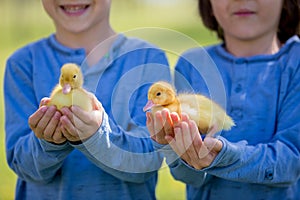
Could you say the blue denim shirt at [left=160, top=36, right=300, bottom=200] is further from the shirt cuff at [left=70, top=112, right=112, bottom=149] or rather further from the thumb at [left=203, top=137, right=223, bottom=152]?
the shirt cuff at [left=70, top=112, right=112, bottom=149]

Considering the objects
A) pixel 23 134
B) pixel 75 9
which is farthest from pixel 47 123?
pixel 75 9

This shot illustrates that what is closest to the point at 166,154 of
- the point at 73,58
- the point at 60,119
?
the point at 60,119

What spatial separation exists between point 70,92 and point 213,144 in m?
0.46

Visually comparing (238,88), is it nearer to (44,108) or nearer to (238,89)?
(238,89)

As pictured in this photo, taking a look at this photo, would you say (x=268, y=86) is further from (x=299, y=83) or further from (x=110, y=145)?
(x=110, y=145)

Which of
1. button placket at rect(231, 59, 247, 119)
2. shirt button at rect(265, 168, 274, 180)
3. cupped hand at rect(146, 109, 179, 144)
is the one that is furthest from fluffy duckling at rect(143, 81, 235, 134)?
button placket at rect(231, 59, 247, 119)

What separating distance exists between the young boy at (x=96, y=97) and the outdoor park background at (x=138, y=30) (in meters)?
0.10

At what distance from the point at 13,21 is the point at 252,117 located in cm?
1229

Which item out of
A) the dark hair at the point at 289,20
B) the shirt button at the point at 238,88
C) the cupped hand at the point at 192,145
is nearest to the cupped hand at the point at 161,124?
the cupped hand at the point at 192,145

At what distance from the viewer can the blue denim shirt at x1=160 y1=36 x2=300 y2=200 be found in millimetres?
2236

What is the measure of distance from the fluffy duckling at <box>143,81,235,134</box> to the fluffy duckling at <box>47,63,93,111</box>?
185 mm

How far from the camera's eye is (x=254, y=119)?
8.00 feet

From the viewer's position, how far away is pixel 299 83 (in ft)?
7.84

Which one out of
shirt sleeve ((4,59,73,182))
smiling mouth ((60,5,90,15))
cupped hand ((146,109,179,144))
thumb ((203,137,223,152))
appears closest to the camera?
cupped hand ((146,109,179,144))
